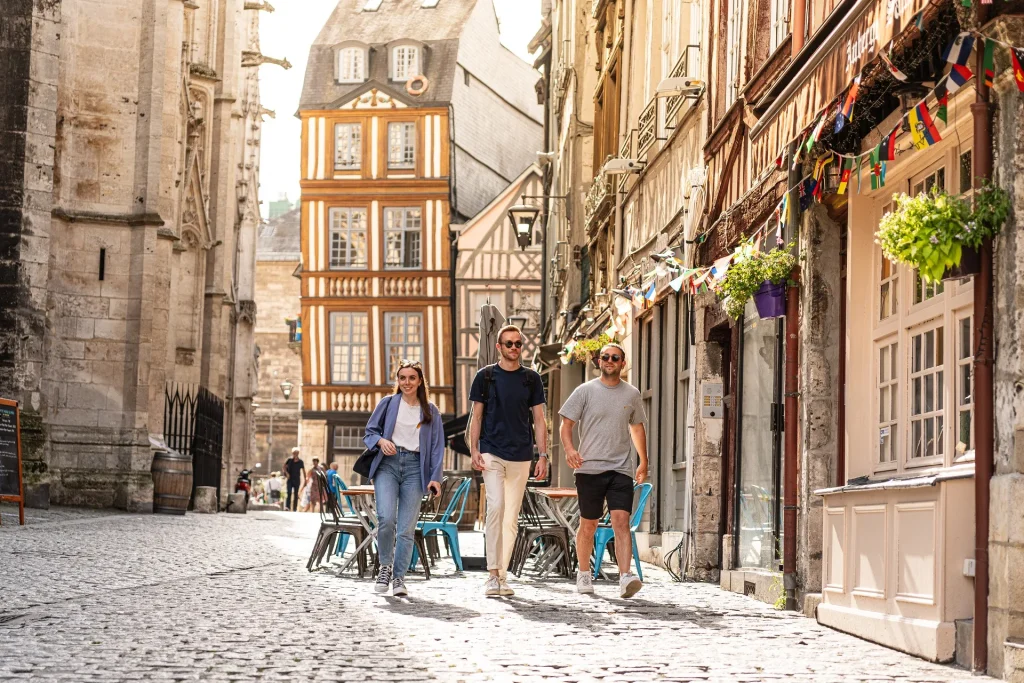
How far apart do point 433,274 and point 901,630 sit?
38298mm

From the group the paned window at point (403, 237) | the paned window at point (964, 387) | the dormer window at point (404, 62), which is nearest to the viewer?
the paned window at point (964, 387)

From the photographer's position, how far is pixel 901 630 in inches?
277

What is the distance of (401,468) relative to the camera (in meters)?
9.73

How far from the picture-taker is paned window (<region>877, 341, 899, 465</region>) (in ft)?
26.8

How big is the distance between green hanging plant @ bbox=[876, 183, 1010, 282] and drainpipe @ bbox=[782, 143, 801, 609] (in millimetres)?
2912

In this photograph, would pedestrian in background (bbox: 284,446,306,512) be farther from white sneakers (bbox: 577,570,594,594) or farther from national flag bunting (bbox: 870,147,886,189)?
national flag bunting (bbox: 870,147,886,189)

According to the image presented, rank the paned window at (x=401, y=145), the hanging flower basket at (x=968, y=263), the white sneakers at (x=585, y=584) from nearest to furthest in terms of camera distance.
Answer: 1. the hanging flower basket at (x=968, y=263)
2. the white sneakers at (x=585, y=584)
3. the paned window at (x=401, y=145)

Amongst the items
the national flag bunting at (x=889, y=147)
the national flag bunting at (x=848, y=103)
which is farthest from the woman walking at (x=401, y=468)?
the national flag bunting at (x=889, y=147)

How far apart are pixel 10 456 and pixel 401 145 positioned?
31866 mm

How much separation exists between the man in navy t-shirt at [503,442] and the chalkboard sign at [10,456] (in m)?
7.13

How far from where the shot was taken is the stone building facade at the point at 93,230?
19031 millimetres

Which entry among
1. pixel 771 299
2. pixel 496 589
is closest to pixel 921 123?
pixel 771 299

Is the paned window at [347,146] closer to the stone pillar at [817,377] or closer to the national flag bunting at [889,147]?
the stone pillar at [817,377]

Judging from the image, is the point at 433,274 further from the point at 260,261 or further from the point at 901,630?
the point at 901,630
